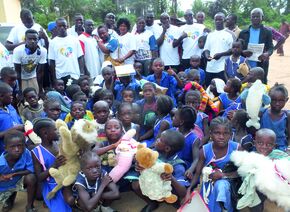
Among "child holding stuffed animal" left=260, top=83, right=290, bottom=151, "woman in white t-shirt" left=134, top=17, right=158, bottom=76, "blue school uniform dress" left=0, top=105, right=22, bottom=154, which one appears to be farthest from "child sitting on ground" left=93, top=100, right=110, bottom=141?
"woman in white t-shirt" left=134, top=17, right=158, bottom=76

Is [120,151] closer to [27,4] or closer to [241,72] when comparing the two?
[241,72]

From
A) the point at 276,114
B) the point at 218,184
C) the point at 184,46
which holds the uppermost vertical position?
the point at 184,46

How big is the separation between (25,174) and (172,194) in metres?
1.44

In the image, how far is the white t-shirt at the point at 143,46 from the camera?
6016 millimetres

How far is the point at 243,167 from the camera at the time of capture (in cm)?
275

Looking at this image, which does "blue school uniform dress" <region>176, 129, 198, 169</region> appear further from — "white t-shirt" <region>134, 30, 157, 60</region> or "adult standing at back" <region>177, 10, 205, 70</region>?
"adult standing at back" <region>177, 10, 205, 70</region>

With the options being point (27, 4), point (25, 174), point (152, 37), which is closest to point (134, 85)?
point (152, 37)

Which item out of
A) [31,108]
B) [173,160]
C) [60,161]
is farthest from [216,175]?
[31,108]

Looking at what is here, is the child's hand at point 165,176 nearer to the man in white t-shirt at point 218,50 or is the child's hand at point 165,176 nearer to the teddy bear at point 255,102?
the teddy bear at point 255,102

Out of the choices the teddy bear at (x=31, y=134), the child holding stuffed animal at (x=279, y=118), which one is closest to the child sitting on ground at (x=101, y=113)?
the teddy bear at (x=31, y=134)

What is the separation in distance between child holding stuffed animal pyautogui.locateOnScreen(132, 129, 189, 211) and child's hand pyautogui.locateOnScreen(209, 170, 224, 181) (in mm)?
259

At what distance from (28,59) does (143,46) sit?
82.1 inches

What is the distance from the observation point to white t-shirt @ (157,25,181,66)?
6266mm

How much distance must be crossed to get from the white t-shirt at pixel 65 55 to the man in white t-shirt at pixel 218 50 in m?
2.37
